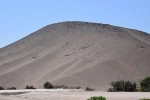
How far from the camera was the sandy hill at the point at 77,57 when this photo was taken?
73500 mm

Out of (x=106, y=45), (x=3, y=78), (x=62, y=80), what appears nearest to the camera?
(x=62, y=80)

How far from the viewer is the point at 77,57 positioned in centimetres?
8725

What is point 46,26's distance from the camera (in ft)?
414

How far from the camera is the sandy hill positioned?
241ft

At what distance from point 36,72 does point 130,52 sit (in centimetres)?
2246

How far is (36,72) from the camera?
84500 millimetres

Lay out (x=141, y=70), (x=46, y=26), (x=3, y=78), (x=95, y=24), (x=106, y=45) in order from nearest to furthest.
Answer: (x=141, y=70)
(x=3, y=78)
(x=106, y=45)
(x=95, y=24)
(x=46, y=26)

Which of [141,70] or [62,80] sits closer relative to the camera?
[62,80]

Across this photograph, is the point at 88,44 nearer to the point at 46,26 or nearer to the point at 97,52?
the point at 97,52

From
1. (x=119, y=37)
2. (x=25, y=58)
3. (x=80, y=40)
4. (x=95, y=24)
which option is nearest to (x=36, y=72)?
(x=25, y=58)

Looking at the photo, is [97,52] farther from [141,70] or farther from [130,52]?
[141,70]

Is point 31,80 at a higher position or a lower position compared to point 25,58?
lower

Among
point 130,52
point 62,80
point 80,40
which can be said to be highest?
point 80,40

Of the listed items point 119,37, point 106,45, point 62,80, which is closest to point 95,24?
point 119,37
